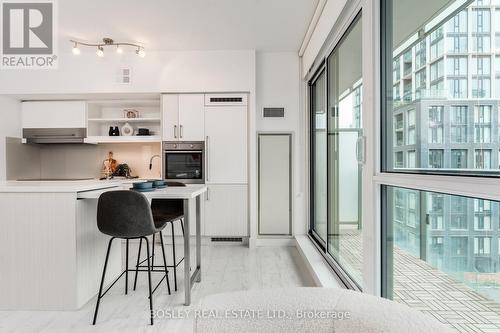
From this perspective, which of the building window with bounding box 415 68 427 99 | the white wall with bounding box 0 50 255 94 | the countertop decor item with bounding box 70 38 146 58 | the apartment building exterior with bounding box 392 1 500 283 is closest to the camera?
the apartment building exterior with bounding box 392 1 500 283

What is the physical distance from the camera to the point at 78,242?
223cm

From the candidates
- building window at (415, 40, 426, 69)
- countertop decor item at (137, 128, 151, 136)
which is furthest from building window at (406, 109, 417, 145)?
countertop decor item at (137, 128, 151, 136)

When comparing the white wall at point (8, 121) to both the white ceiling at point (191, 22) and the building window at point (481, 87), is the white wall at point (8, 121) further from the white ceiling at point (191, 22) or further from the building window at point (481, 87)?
the building window at point (481, 87)

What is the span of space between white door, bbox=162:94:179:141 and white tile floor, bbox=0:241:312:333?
5.58ft

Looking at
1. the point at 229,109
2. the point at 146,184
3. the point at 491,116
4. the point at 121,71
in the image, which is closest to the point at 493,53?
the point at 491,116

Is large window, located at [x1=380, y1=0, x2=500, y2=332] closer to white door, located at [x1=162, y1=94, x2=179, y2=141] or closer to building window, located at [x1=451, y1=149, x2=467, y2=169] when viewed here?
building window, located at [x1=451, y1=149, x2=467, y2=169]

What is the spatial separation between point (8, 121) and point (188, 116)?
2.74 m

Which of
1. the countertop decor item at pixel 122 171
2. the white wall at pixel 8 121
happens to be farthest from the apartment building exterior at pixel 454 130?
→ the white wall at pixel 8 121

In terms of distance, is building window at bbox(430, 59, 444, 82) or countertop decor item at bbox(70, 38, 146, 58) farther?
countertop decor item at bbox(70, 38, 146, 58)

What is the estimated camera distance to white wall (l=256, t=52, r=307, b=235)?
4238mm

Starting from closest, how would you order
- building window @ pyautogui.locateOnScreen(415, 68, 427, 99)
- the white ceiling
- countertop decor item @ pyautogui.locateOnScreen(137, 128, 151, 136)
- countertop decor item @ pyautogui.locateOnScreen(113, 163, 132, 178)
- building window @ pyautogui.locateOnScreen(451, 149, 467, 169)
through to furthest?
building window @ pyautogui.locateOnScreen(451, 149, 467, 169) → building window @ pyautogui.locateOnScreen(415, 68, 427, 99) → the white ceiling → countertop decor item @ pyautogui.locateOnScreen(137, 128, 151, 136) → countertop decor item @ pyautogui.locateOnScreen(113, 163, 132, 178)

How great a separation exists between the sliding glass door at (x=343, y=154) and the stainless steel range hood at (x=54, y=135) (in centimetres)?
367

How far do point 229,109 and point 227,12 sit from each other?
1.32 meters

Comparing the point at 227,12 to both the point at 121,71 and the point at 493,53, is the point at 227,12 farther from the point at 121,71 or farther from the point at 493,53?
the point at 493,53
